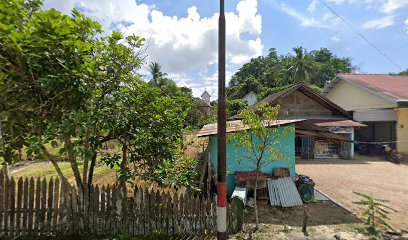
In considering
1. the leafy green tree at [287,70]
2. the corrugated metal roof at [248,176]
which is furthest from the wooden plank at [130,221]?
the leafy green tree at [287,70]

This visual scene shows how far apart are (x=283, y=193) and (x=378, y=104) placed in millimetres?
13723

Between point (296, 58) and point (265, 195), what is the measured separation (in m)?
33.2

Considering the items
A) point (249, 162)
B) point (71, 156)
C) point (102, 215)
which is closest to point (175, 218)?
point (102, 215)

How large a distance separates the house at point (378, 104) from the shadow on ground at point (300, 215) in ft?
37.4

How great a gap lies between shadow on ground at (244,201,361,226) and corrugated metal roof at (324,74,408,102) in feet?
37.6

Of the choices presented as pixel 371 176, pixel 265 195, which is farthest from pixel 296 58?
pixel 265 195

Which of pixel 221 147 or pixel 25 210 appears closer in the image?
pixel 221 147

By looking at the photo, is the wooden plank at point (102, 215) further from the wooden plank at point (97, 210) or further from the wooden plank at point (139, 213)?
the wooden plank at point (139, 213)

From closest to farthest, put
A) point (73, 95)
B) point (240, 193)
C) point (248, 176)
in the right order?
1. point (73, 95)
2. point (240, 193)
3. point (248, 176)

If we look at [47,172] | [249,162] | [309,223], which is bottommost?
[309,223]

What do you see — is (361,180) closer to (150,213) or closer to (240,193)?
(240,193)

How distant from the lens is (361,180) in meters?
10.4

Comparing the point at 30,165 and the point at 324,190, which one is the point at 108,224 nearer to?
the point at 324,190

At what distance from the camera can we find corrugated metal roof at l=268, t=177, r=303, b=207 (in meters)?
7.11
